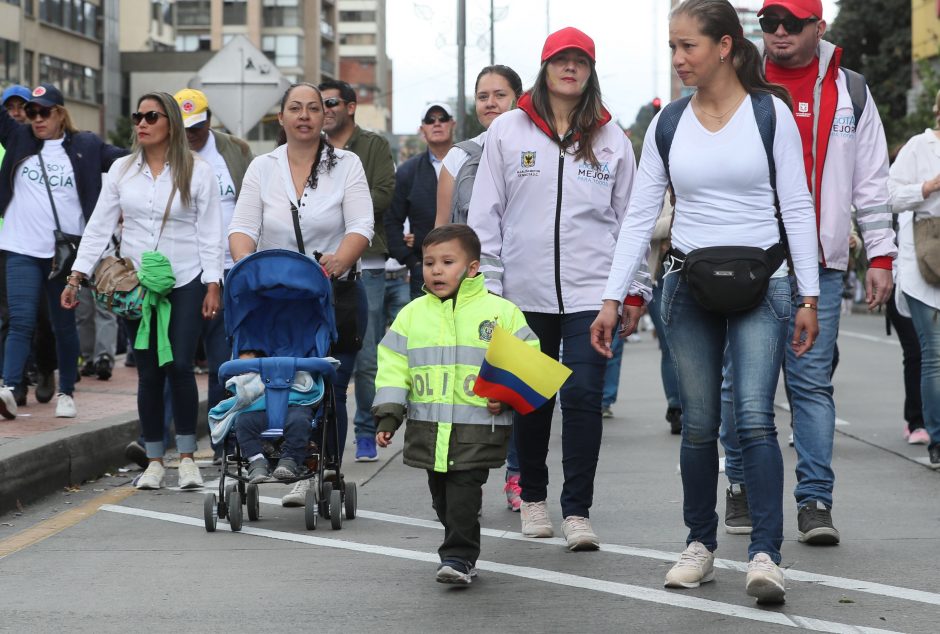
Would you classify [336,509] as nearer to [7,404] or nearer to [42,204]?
[7,404]

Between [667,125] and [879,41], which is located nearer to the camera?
[667,125]

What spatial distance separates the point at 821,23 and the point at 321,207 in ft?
8.74

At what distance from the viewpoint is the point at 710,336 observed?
570 cm

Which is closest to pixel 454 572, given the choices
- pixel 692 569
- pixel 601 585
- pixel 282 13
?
pixel 601 585

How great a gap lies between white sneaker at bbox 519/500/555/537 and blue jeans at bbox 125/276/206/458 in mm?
2498

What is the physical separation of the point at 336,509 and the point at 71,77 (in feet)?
195

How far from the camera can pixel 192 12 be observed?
10612 cm

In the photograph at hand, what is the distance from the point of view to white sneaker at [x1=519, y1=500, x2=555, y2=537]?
22.7ft

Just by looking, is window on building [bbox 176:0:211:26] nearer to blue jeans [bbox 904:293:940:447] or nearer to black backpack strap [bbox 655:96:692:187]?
blue jeans [bbox 904:293:940:447]

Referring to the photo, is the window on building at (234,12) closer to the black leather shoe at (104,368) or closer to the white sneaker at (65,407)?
the black leather shoe at (104,368)

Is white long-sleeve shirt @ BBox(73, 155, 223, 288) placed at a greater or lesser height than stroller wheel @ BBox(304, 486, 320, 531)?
greater

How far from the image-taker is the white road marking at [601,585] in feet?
16.9

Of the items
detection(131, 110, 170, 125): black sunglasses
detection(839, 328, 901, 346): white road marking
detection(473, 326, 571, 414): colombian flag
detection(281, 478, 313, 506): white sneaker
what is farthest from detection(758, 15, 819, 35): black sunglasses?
detection(839, 328, 901, 346): white road marking

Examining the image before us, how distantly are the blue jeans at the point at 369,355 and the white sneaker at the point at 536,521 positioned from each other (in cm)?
318
